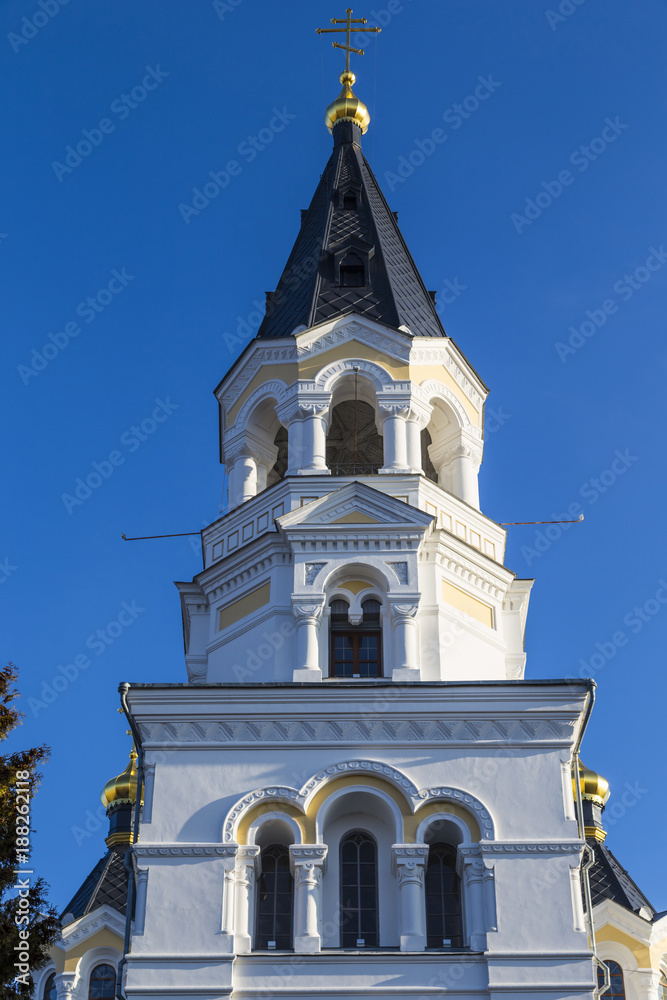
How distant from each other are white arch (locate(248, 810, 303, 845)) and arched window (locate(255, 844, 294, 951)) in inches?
19.0

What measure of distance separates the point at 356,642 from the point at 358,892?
339cm

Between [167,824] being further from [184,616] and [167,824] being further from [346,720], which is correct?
[184,616]

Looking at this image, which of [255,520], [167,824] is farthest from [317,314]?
[167,824]

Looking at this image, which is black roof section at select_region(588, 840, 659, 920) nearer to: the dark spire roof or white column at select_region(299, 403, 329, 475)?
white column at select_region(299, 403, 329, 475)

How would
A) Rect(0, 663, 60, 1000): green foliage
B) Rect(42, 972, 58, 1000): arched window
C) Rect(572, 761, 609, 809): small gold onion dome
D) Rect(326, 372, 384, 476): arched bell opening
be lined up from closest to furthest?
Rect(0, 663, 60, 1000): green foliage
Rect(42, 972, 58, 1000): arched window
Rect(326, 372, 384, 476): arched bell opening
Rect(572, 761, 609, 809): small gold onion dome

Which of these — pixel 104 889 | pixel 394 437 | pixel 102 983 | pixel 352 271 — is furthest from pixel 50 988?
pixel 352 271

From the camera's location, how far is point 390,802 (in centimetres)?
1914

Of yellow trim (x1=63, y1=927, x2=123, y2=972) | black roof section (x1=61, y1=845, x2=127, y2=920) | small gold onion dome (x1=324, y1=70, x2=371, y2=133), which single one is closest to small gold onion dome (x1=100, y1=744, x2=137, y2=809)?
black roof section (x1=61, y1=845, x2=127, y2=920)

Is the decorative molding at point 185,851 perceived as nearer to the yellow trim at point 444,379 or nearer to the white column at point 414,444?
the white column at point 414,444

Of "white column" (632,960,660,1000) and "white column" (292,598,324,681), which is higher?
"white column" (292,598,324,681)

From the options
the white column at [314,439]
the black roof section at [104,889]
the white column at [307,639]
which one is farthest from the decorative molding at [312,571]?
the black roof section at [104,889]

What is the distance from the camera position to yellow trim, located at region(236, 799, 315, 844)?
748 inches

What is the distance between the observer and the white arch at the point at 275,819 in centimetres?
1897

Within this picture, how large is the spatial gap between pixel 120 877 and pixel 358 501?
26.4 ft
